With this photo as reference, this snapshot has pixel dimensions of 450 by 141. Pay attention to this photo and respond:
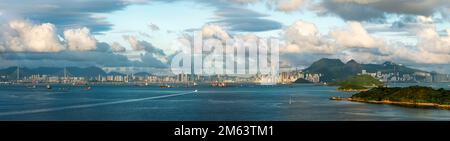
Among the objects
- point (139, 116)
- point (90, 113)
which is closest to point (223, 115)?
point (139, 116)

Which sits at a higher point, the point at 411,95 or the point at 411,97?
the point at 411,95

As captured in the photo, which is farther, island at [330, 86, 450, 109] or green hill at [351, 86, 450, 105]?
green hill at [351, 86, 450, 105]

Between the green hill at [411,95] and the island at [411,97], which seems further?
the green hill at [411,95]

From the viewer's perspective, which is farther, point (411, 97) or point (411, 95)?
point (411, 95)
